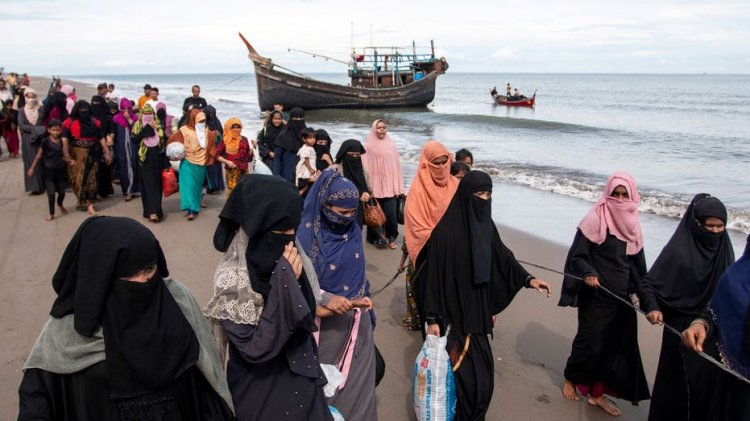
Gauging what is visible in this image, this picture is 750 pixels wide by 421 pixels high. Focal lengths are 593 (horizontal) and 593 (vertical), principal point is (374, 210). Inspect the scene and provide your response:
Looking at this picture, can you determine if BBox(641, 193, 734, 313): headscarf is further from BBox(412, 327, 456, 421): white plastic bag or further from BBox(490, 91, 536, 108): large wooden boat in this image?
BBox(490, 91, 536, 108): large wooden boat

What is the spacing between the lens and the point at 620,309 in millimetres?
3453

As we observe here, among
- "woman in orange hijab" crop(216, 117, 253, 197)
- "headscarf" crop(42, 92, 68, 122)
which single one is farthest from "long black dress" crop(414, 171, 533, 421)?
"headscarf" crop(42, 92, 68, 122)

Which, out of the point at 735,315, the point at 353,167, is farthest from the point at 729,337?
the point at 353,167

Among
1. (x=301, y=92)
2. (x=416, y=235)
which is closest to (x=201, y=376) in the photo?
(x=416, y=235)

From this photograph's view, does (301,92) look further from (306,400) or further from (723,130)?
(306,400)

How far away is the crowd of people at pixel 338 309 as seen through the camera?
1782 mm

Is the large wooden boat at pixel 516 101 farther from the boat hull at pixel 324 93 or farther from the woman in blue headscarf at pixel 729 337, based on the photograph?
the woman in blue headscarf at pixel 729 337

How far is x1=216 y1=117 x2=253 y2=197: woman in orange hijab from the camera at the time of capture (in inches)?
295

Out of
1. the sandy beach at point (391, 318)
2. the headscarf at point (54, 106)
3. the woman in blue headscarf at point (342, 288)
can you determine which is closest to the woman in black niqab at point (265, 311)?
the woman in blue headscarf at point (342, 288)

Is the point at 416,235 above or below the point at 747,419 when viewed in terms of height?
above

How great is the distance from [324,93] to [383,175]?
27.4 meters

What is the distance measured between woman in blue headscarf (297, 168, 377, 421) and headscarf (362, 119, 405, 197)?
3.76 metres

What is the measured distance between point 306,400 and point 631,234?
2.19 metres

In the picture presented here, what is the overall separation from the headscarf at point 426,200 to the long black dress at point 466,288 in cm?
59
